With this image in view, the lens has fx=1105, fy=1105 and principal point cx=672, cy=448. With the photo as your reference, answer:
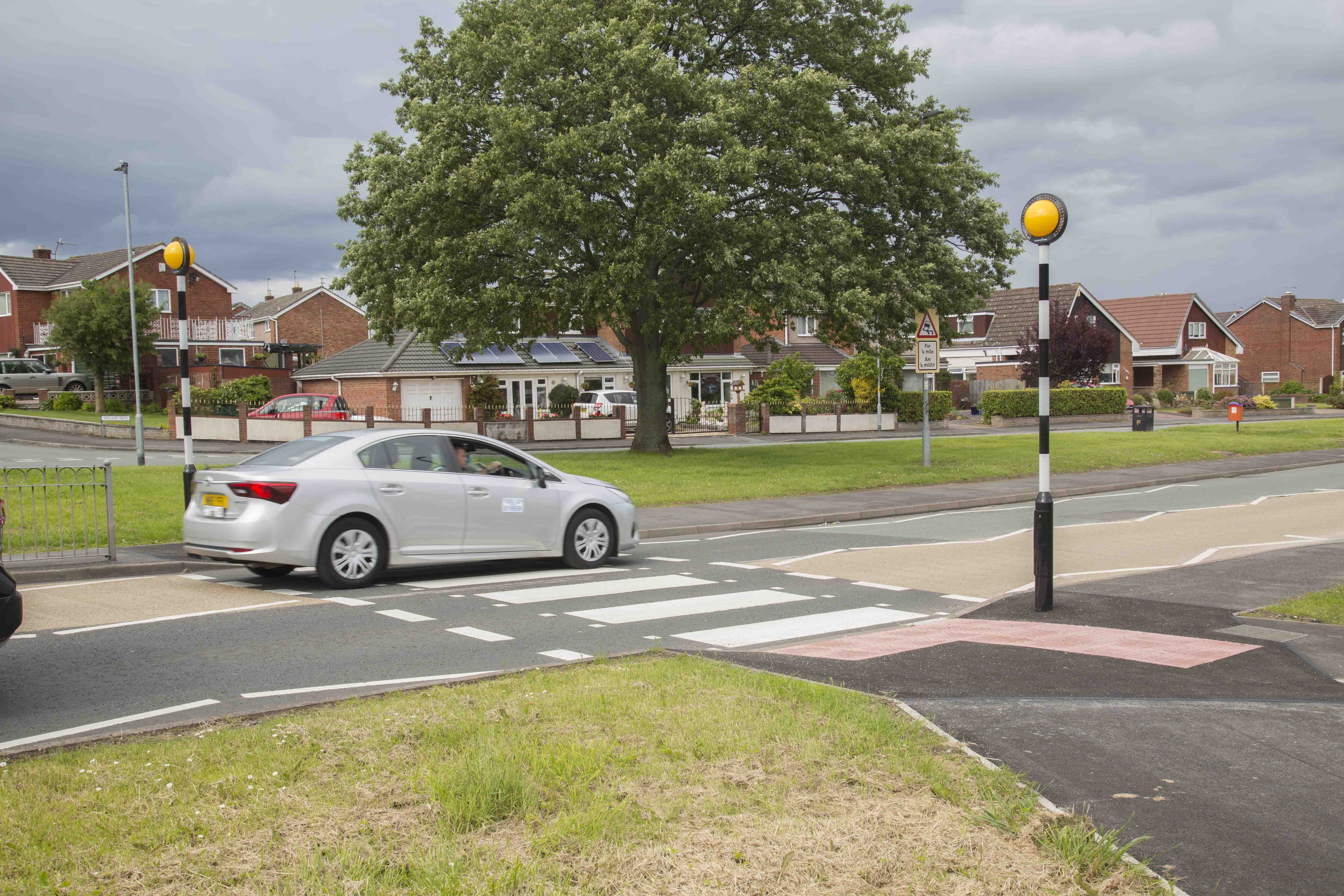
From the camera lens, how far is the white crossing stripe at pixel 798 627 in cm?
838

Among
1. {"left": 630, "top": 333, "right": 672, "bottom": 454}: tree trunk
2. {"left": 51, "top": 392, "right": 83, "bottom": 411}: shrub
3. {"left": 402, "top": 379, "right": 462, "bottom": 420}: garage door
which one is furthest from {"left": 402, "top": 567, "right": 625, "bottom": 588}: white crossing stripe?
{"left": 51, "top": 392, "right": 83, "bottom": 411}: shrub

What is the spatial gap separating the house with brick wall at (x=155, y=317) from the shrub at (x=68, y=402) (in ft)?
6.51

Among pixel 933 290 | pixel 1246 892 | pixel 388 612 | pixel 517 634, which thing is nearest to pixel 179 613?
pixel 388 612

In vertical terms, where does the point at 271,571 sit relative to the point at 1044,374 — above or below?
below

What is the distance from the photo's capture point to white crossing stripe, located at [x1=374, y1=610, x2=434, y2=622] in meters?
9.07

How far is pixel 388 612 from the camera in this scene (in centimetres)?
944

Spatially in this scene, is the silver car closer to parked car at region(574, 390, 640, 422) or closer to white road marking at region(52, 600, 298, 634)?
white road marking at region(52, 600, 298, 634)

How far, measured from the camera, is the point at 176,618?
9148 millimetres

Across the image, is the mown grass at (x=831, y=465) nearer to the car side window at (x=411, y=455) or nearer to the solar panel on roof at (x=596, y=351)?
the car side window at (x=411, y=455)

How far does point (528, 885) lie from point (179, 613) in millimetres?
6917

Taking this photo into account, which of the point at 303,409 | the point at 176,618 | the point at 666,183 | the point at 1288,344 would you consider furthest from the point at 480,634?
the point at 1288,344

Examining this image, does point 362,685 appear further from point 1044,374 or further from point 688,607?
point 1044,374

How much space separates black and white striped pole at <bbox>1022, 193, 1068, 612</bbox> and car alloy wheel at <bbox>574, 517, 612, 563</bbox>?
192 inches

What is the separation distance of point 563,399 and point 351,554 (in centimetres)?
3504
